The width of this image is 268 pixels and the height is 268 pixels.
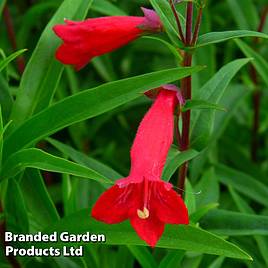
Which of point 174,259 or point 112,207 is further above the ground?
point 112,207

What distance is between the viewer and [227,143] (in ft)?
7.73

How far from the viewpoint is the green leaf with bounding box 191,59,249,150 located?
1562 mm

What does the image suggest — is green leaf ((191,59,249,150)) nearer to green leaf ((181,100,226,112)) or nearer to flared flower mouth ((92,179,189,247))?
green leaf ((181,100,226,112))

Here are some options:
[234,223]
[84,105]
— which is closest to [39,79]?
[84,105]

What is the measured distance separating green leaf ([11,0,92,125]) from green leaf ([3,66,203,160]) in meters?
0.13

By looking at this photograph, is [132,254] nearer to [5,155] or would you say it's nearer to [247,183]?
[5,155]

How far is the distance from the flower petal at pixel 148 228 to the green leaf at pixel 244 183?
73cm

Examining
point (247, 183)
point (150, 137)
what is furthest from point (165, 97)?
point (247, 183)

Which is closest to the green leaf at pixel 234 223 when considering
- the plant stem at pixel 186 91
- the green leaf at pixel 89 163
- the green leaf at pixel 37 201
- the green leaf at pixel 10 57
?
the plant stem at pixel 186 91

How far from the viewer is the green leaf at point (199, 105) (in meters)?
1.38

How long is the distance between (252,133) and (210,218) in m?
0.77

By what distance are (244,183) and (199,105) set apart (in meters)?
0.69

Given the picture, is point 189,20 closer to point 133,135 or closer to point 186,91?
point 186,91

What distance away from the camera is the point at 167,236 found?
136 centimetres
